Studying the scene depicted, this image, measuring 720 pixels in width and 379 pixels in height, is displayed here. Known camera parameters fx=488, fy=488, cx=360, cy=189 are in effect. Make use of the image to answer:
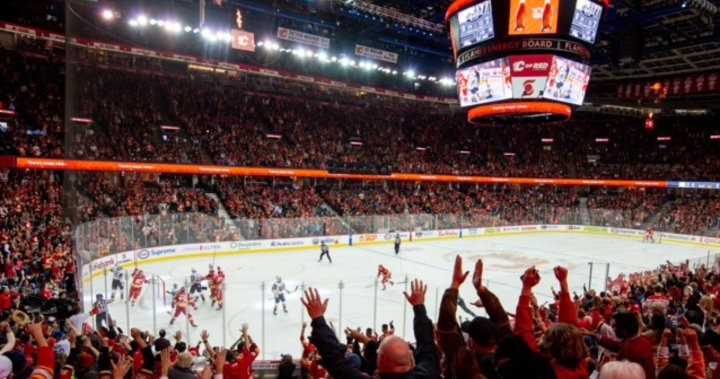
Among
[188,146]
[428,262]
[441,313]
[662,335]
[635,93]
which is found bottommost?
[428,262]

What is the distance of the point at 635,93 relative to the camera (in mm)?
35531

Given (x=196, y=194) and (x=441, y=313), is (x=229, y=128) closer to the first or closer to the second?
(x=196, y=194)

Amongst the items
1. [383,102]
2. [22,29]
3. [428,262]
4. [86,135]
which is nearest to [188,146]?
[86,135]

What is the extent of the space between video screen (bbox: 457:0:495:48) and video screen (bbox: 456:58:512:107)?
0.73 m

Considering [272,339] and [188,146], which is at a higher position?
[188,146]

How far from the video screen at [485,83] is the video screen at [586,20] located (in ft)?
A: 6.61

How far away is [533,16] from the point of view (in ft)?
41.4

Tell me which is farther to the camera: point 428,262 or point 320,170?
point 320,170

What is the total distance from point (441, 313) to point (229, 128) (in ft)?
109

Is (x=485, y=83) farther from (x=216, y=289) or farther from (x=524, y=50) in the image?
(x=216, y=289)

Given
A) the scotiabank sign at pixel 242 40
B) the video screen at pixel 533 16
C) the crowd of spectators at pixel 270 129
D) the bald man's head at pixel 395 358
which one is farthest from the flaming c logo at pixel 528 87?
the crowd of spectators at pixel 270 129

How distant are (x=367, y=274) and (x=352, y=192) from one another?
52.1 ft

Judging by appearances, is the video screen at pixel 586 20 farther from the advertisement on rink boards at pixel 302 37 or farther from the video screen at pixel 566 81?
the advertisement on rink boards at pixel 302 37

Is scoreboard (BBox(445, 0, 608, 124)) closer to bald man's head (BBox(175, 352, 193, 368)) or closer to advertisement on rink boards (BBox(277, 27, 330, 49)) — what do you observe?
advertisement on rink boards (BBox(277, 27, 330, 49))
